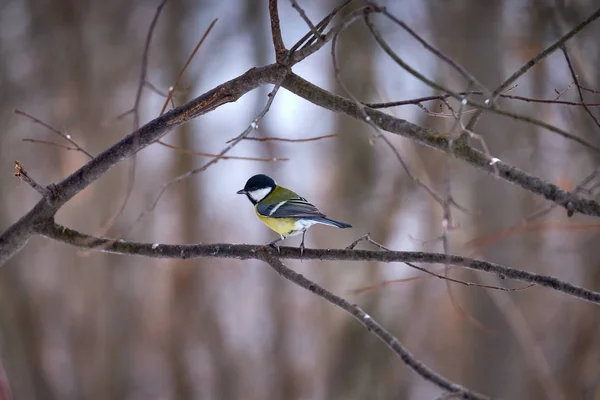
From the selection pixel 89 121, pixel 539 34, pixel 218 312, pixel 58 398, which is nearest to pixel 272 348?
pixel 218 312

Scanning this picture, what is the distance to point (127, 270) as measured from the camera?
562cm

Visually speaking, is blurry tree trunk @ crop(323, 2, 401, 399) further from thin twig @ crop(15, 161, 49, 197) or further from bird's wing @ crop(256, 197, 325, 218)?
thin twig @ crop(15, 161, 49, 197)

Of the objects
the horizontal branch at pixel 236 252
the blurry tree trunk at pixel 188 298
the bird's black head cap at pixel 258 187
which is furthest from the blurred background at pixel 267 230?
the horizontal branch at pixel 236 252

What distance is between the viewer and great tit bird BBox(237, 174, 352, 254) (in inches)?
84.7

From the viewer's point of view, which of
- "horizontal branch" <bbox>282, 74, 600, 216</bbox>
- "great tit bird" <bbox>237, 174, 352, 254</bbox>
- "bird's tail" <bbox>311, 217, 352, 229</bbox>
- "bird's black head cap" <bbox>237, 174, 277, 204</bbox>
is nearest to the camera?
"horizontal branch" <bbox>282, 74, 600, 216</bbox>

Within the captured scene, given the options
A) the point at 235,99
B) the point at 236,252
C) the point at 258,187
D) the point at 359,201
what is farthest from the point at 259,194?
the point at 359,201

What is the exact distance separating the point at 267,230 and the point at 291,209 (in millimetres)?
2795

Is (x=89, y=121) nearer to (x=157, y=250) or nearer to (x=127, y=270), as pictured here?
(x=127, y=270)

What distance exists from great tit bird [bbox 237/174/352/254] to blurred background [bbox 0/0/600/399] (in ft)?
4.66

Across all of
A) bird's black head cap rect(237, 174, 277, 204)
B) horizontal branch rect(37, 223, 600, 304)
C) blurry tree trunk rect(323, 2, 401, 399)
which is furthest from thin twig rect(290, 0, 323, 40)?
blurry tree trunk rect(323, 2, 401, 399)

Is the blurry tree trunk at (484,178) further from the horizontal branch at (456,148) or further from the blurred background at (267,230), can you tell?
the horizontal branch at (456,148)

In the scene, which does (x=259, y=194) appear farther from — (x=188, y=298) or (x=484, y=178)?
(x=188, y=298)

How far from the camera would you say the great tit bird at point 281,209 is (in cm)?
215

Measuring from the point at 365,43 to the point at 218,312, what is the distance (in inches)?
121
